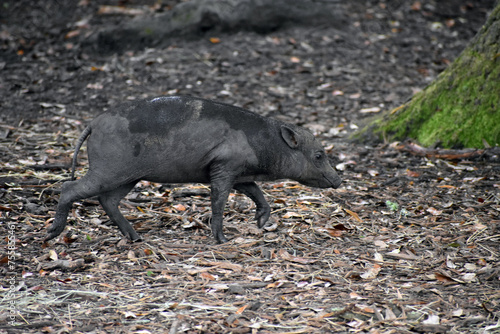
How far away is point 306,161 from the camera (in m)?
5.80

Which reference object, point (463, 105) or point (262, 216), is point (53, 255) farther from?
point (463, 105)

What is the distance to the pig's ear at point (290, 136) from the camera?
18.4ft

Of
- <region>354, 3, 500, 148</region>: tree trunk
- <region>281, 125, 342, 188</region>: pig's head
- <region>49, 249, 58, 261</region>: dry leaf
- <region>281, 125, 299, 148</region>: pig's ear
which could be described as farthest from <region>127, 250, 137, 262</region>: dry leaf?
<region>354, 3, 500, 148</region>: tree trunk

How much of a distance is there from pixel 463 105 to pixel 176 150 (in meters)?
4.40

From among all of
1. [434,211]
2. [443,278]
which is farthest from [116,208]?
[434,211]

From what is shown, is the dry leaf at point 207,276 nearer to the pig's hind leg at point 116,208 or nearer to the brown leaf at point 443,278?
the pig's hind leg at point 116,208

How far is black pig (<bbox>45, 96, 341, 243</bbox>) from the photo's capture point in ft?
17.0

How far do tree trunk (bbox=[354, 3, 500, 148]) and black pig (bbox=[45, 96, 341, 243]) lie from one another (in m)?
3.06

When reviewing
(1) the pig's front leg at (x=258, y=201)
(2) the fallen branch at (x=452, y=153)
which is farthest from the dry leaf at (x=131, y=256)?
(2) the fallen branch at (x=452, y=153)

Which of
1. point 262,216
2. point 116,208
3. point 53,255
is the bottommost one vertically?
point 53,255

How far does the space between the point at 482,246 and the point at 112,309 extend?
3362 millimetres

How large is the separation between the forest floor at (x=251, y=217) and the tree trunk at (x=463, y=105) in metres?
0.37

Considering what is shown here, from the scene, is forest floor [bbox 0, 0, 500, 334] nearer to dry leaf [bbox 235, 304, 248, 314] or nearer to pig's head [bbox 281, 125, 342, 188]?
dry leaf [bbox 235, 304, 248, 314]

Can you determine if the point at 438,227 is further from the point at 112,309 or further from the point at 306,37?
the point at 306,37
